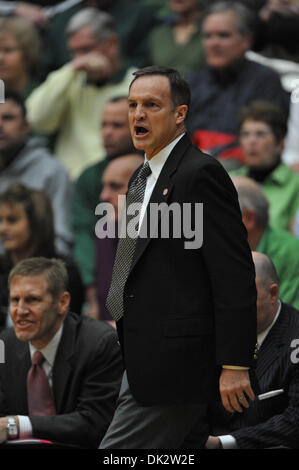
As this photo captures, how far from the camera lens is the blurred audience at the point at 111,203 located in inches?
210

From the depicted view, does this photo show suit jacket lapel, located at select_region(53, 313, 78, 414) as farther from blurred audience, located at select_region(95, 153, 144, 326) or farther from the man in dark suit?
blurred audience, located at select_region(95, 153, 144, 326)

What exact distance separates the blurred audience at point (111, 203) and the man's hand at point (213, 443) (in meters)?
1.74

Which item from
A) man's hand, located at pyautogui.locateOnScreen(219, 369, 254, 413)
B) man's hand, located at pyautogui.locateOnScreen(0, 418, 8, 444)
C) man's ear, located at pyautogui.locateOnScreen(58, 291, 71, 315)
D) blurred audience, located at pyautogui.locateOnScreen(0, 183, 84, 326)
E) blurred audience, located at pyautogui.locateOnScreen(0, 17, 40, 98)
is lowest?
man's hand, located at pyautogui.locateOnScreen(0, 418, 8, 444)

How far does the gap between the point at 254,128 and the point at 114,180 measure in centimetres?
88

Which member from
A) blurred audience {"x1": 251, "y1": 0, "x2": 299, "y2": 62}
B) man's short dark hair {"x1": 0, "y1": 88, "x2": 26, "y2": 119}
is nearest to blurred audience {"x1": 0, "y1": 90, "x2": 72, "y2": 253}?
man's short dark hair {"x1": 0, "y1": 88, "x2": 26, "y2": 119}

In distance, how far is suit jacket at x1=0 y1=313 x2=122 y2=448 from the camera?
395 cm

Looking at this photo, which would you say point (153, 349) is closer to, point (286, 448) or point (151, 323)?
point (151, 323)

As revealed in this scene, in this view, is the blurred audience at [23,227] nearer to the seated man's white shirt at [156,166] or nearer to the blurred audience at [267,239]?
the blurred audience at [267,239]

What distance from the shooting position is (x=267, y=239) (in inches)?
187

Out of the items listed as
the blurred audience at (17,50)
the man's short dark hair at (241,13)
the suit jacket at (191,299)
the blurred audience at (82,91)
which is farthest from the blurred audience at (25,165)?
the suit jacket at (191,299)

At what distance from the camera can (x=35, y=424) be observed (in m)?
3.93

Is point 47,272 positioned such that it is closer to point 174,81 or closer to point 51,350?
point 51,350

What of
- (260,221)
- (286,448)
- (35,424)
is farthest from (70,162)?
(286,448)

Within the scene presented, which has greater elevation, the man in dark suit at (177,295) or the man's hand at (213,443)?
the man in dark suit at (177,295)
